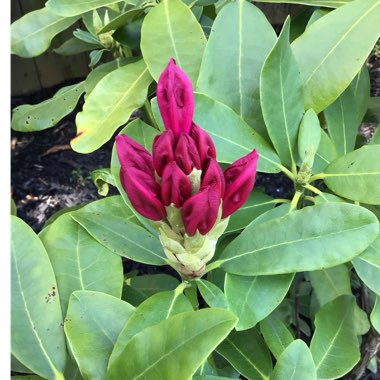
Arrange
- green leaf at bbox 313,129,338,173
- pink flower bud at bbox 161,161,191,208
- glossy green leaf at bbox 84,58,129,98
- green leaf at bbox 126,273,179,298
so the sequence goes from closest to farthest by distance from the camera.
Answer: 1. pink flower bud at bbox 161,161,191,208
2. green leaf at bbox 313,129,338,173
3. glossy green leaf at bbox 84,58,129,98
4. green leaf at bbox 126,273,179,298

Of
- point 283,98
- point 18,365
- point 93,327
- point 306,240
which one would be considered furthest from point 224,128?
point 18,365

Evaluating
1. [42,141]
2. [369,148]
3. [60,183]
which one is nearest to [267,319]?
[369,148]

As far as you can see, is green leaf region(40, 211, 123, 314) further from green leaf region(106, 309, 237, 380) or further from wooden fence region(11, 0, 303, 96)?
wooden fence region(11, 0, 303, 96)

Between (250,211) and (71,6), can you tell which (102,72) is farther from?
(250,211)

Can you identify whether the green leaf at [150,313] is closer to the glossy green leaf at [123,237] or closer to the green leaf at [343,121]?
the glossy green leaf at [123,237]

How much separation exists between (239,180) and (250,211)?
257mm

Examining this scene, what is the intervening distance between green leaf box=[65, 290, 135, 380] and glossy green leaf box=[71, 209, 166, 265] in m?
0.10

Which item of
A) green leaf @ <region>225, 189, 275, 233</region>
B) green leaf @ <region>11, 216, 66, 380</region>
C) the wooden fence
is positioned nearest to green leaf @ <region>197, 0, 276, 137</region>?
green leaf @ <region>225, 189, 275, 233</region>

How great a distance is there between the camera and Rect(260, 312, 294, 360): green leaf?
3.02 ft

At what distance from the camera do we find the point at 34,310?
76 cm

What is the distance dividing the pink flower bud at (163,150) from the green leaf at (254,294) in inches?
9.9

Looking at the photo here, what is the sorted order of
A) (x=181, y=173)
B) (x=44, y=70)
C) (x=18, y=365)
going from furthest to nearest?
(x=44, y=70)
(x=18, y=365)
(x=181, y=173)

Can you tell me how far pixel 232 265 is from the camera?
31.0 inches

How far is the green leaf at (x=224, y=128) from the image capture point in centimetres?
81
